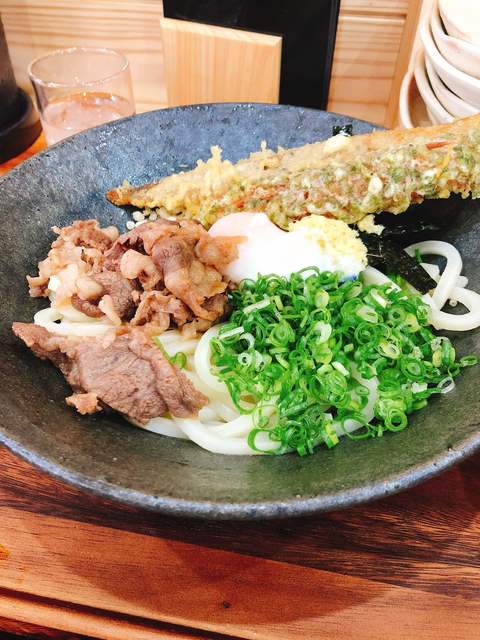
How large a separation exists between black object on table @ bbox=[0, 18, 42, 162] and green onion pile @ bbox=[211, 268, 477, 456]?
226cm

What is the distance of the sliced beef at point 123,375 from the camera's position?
175 centimetres

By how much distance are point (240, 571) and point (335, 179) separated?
151cm

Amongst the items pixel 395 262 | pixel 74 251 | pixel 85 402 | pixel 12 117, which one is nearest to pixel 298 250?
pixel 395 262

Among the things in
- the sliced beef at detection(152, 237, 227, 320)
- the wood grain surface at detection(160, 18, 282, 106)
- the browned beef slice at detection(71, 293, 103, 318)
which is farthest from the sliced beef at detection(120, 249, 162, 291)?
the wood grain surface at detection(160, 18, 282, 106)

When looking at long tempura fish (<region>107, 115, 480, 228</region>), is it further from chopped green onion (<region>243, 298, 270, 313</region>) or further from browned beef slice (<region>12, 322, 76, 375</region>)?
browned beef slice (<region>12, 322, 76, 375</region>)

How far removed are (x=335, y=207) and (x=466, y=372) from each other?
33.5 inches

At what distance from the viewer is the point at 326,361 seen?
5.79 ft

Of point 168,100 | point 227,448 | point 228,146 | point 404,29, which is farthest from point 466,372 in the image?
point 168,100

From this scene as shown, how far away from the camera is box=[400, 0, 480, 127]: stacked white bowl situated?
7.75 feet

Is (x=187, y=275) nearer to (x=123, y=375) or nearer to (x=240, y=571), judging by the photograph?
(x=123, y=375)

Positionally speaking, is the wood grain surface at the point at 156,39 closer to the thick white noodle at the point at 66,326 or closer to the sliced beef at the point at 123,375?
the thick white noodle at the point at 66,326

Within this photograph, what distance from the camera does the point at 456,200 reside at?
92.4 inches

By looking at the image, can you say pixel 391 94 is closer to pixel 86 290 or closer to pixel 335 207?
pixel 335 207

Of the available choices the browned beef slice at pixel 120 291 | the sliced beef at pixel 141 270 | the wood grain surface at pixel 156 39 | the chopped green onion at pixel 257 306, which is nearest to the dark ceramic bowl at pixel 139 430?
the browned beef slice at pixel 120 291
